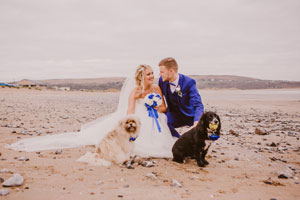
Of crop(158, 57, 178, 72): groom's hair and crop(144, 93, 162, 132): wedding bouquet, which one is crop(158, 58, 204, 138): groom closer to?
crop(158, 57, 178, 72): groom's hair

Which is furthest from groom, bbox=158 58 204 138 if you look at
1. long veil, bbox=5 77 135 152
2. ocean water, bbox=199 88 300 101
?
ocean water, bbox=199 88 300 101

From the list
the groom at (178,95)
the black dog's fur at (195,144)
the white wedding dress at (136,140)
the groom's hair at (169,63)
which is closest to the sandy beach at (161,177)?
the black dog's fur at (195,144)

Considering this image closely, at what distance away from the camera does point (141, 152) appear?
5367 mm

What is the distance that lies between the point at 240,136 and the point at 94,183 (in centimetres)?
583

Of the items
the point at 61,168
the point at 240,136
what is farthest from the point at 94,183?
the point at 240,136

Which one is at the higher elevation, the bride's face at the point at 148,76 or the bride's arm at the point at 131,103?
the bride's face at the point at 148,76

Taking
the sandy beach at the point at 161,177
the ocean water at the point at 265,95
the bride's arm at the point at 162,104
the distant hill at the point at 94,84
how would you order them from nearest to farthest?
the sandy beach at the point at 161,177 < the bride's arm at the point at 162,104 < the ocean water at the point at 265,95 < the distant hill at the point at 94,84

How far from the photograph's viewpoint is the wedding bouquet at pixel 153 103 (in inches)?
220

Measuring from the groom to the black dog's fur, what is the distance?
0.68 m

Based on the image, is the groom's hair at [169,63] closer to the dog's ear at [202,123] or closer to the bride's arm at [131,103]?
the bride's arm at [131,103]

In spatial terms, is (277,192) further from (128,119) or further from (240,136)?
(240,136)

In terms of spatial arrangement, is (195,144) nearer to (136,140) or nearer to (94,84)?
(136,140)

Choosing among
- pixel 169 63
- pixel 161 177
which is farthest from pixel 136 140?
pixel 169 63

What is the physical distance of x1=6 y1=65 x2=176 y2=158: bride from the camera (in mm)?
5441
